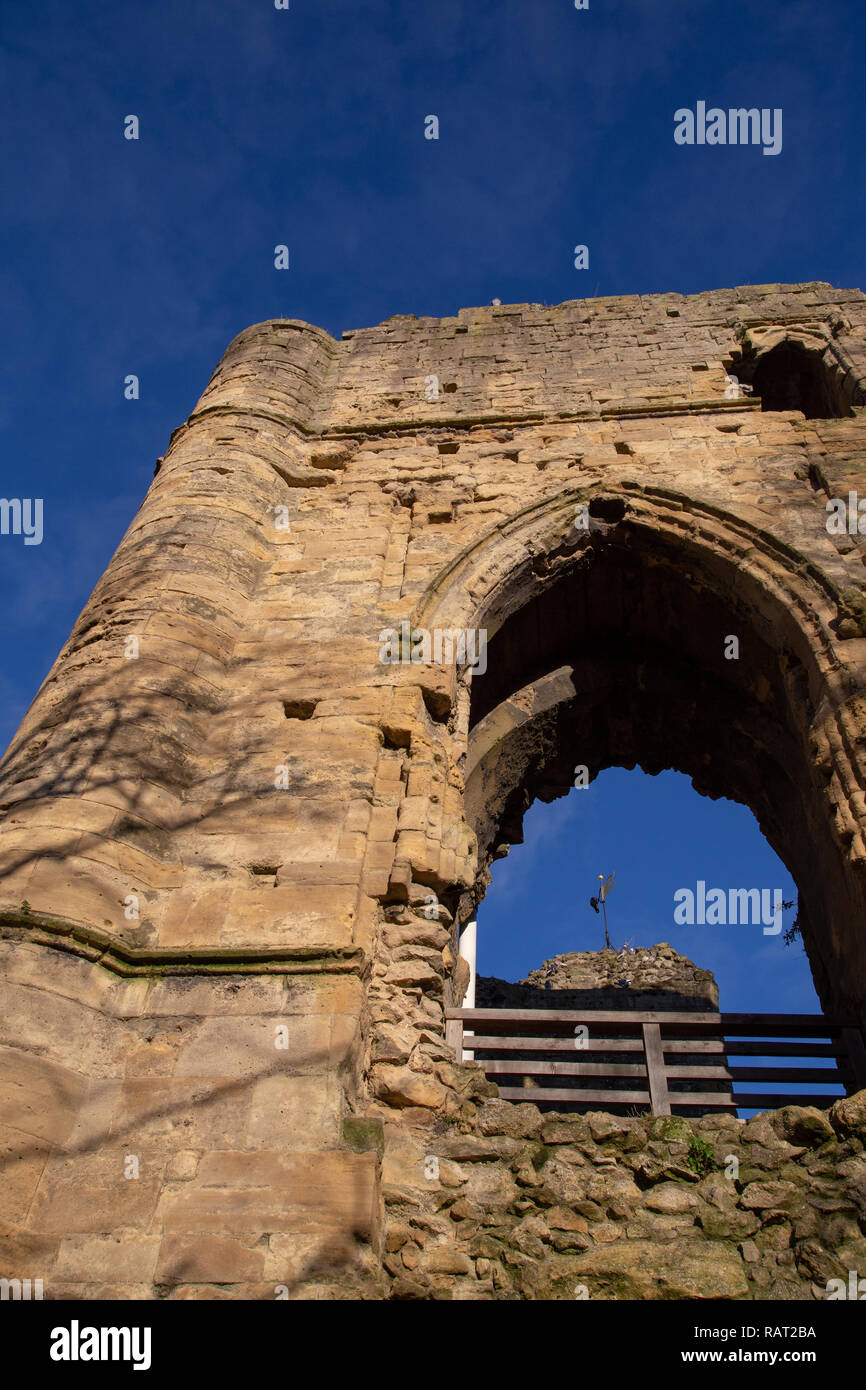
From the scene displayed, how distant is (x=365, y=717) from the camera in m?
5.39

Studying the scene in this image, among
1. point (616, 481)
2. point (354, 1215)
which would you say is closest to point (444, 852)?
point (354, 1215)

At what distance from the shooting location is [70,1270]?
3.35 m

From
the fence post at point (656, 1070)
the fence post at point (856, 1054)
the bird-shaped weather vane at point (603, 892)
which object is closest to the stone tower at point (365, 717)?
the fence post at point (856, 1054)

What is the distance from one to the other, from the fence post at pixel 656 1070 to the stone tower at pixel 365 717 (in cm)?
94

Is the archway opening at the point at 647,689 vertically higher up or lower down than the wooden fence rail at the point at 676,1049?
higher up

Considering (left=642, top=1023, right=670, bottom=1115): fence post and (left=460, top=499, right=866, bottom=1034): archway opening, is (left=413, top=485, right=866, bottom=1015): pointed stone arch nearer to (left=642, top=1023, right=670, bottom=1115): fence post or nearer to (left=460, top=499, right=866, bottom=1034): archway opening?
(left=460, top=499, right=866, bottom=1034): archway opening

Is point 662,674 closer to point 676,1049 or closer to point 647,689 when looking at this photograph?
point 647,689

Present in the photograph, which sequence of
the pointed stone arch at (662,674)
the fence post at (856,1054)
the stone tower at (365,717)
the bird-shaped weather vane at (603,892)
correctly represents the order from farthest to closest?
1. the bird-shaped weather vane at (603,892)
2. the pointed stone arch at (662,674)
3. the fence post at (856,1054)
4. the stone tower at (365,717)

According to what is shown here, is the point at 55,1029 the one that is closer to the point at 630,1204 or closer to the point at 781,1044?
the point at 630,1204

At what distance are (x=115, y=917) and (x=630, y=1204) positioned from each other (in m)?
2.25

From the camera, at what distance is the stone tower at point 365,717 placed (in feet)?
12.0

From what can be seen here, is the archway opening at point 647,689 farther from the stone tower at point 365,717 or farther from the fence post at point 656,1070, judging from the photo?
the fence post at point 656,1070

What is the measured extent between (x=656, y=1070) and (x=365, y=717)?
216cm

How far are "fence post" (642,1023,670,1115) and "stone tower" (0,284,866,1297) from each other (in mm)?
936
